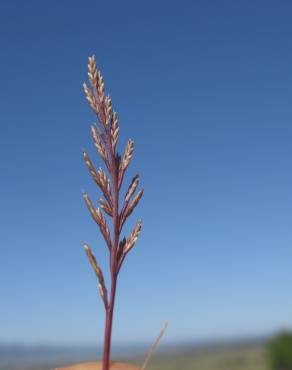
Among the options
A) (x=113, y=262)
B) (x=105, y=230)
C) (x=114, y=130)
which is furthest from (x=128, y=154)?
(x=113, y=262)

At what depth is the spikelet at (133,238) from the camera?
2.30 meters

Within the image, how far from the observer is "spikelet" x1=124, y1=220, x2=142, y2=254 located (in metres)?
2.30

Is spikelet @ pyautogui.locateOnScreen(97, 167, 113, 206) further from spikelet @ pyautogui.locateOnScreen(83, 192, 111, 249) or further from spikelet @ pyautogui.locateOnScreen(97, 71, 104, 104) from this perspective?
spikelet @ pyautogui.locateOnScreen(97, 71, 104, 104)

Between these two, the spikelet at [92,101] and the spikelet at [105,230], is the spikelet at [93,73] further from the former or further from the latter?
the spikelet at [105,230]

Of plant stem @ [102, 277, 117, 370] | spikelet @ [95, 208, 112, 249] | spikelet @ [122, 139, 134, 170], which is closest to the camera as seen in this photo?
plant stem @ [102, 277, 117, 370]

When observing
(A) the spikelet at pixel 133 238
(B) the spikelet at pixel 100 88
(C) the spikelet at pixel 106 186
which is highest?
(B) the spikelet at pixel 100 88

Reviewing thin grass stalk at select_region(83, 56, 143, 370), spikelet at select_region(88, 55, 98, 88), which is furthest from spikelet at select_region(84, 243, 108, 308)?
spikelet at select_region(88, 55, 98, 88)

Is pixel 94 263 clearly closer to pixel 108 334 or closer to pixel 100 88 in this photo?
pixel 108 334

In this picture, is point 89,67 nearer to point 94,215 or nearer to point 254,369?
point 94,215

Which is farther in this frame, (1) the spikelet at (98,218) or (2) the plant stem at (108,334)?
(1) the spikelet at (98,218)

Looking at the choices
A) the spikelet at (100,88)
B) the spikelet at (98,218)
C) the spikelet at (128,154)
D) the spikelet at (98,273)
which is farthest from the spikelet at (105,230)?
the spikelet at (100,88)

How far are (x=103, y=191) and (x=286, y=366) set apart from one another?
6870 cm

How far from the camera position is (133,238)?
7.77 feet

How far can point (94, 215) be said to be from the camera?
2.40 meters
